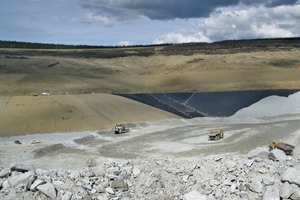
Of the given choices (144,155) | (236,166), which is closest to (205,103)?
(144,155)

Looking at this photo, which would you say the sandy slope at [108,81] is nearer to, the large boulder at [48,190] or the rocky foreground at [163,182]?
the rocky foreground at [163,182]

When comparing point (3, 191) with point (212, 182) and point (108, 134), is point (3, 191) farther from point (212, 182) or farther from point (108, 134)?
point (108, 134)

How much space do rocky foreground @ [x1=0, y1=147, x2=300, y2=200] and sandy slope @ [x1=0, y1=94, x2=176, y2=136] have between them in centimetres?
2933

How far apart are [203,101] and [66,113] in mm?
25755

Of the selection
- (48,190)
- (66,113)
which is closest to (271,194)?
(48,190)

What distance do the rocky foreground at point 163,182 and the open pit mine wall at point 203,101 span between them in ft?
129

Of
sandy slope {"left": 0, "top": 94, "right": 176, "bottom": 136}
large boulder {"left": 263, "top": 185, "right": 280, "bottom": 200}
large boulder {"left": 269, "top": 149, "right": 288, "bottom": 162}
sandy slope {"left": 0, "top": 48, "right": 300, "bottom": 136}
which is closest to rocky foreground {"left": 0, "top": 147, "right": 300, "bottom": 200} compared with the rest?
large boulder {"left": 263, "top": 185, "right": 280, "bottom": 200}

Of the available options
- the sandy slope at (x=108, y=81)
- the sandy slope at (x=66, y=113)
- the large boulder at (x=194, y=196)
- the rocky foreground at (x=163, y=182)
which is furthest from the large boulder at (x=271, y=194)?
the sandy slope at (x=108, y=81)

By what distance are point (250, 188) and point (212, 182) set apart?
1417 millimetres

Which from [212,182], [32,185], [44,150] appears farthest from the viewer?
[44,150]

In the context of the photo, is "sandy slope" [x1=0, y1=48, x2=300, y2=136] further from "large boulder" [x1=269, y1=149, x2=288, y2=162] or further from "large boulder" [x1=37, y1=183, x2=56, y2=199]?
"large boulder" [x1=37, y1=183, x2=56, y2=199]

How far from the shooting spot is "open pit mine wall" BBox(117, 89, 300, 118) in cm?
6028

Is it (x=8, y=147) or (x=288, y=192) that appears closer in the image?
(x=288, y=192)

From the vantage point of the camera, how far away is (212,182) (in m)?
16.3
